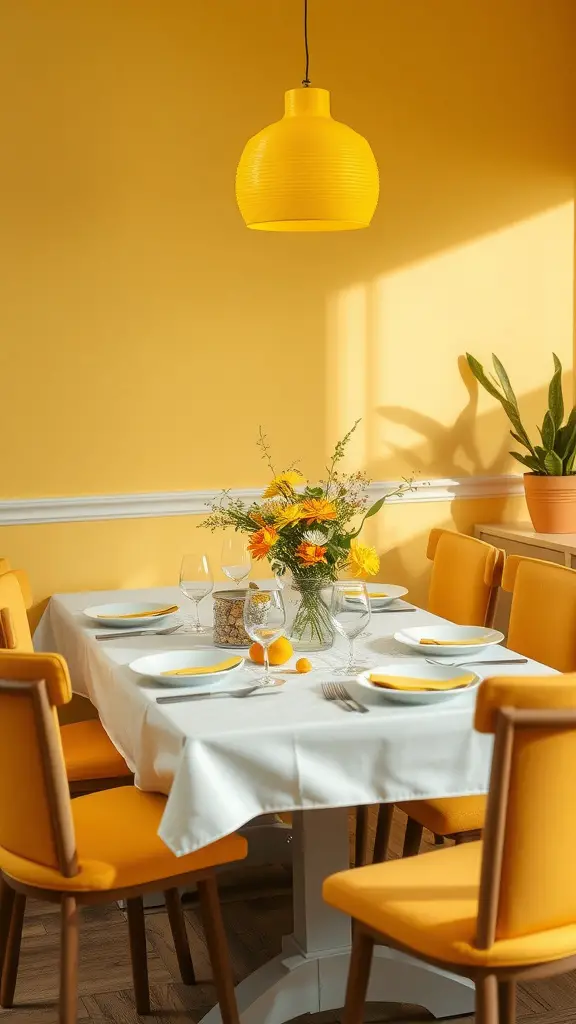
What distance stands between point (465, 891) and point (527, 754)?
0.34 metres

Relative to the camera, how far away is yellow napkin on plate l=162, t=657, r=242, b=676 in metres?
2.47

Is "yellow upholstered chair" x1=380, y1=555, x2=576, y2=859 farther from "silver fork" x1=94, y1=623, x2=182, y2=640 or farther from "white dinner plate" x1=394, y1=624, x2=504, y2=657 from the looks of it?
"silver fork" x1=94, y1=623, x2=182, y2=640

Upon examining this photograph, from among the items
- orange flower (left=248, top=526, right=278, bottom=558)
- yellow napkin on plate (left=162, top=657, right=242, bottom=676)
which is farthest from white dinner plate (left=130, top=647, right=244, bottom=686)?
orange flower (left=248, top=526, right=278, bottom=558)

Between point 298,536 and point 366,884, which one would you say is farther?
point 298,536

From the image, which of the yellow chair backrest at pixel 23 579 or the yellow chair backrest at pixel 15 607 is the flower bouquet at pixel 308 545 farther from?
the yellow chair backrest at pixel 23 579

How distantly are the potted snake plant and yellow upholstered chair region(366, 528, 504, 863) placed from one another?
2.05 ft

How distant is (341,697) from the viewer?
240 cm

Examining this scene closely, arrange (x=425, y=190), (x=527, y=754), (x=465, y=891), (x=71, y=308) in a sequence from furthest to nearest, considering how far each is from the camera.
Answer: (x=425, y=190)
(x=71, y=308)
(x=465, y=891)
(x=527, y=754)

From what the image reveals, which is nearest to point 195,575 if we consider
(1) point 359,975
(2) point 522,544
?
(1) point 359,975

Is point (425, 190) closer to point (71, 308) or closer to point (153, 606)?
point (71, 308)

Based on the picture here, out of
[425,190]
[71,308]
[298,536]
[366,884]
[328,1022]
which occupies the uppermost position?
[425,190]

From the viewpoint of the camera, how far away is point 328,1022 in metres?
2.66

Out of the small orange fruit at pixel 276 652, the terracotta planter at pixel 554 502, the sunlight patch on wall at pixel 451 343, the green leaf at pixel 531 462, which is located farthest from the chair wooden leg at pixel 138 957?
the green leaf at pixel 531 462

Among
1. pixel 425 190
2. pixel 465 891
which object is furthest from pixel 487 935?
pixel 425 190
